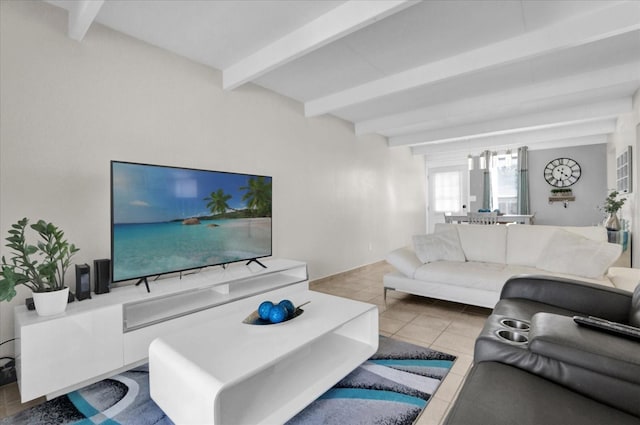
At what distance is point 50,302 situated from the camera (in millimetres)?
1755

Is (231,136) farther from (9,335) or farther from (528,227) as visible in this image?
(528,227)

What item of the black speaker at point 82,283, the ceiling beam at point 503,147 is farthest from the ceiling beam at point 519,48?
the ceiling beam at point 503,147

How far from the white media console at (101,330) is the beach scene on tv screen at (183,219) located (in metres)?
0.21

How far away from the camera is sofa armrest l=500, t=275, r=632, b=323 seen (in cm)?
165

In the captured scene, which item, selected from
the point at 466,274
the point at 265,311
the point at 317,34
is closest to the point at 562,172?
the point at 466,274

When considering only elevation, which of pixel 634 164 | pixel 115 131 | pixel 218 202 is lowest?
pixel 218 202

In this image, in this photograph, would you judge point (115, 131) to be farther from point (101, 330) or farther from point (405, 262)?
point (405, 262)

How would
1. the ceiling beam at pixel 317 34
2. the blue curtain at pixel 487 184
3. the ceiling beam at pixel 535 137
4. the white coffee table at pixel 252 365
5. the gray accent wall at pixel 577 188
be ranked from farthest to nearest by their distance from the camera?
the blue curtain at pixel 487 184 → the gray accent wall at pixel 577 188 → the ceiling beam at pixel 535 137 → the ceiling beam at pixel 317 34 → the white coffee table at pixel 252 365

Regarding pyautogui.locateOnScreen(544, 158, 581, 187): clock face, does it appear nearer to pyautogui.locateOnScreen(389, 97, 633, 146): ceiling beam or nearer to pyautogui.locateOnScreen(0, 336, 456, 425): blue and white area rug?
pyautogui.locateOnScreen(389, 97, 633, 146): ceiling beam

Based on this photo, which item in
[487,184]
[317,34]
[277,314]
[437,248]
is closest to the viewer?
[277,314]

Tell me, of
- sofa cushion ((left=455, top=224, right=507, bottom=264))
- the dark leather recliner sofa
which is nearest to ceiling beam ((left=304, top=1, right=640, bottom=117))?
sofa cushion ((left=455, top=224, right=507, bottom=264))

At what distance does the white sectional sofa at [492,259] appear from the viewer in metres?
2.77

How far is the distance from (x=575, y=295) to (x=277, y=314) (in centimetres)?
170

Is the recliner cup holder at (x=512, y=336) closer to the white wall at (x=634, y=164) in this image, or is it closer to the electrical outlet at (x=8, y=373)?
the electrical outlet at (x=8, y=373)
